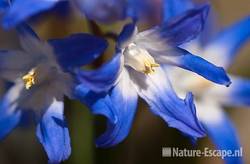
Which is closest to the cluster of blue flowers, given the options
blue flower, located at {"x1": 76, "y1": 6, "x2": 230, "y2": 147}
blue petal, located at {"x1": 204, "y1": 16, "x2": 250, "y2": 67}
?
blue flower, located at {"x1": 76, "y1": 6, "x2": 230, "y2": 147}

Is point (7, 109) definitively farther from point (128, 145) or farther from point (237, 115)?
point (237, 115)

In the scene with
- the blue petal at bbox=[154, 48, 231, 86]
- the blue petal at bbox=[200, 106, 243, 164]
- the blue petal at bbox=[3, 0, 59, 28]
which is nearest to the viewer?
the blue petal at bbox=[3, 0, 59, 28]

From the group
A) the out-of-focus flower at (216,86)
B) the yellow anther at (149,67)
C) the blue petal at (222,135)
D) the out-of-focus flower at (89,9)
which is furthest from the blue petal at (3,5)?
the blue petal at (222,135)

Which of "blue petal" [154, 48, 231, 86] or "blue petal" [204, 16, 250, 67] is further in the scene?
"blue petal" [204, 16, 250, 67]

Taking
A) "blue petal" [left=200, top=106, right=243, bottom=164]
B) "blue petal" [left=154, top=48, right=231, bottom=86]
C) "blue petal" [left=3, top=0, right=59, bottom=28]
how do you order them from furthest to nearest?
1. "blue petal" [left=200, top=106, right=243, bottom=164]
2. "blue petal" [left=154, top=48, right=231, bottom=86]
3. "blue petal" [left=3, top=0, right=59, bottom=28]

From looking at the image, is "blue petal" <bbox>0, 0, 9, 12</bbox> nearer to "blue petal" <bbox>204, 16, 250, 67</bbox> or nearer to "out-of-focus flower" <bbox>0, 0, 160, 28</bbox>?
"out-of-focus flower" <bbox>0, 0, 160, 28</bbox>

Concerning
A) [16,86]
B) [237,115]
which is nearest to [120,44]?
[16,86]

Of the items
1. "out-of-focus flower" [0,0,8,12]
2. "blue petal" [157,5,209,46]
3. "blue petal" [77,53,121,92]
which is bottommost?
"blue petal" [77,53,121,92]

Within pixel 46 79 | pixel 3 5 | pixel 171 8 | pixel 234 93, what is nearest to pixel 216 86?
pixel 234 93
